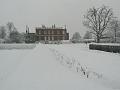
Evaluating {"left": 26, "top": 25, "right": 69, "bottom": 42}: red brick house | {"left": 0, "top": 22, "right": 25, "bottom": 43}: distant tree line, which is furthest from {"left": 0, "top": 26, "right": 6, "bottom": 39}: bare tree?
{"left": 26, "top": 25, "right": 69, "bottom": 42}: red brick house

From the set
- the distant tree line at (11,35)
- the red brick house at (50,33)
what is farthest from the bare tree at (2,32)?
the red brick house at (50,33)

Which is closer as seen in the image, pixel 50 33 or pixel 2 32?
pixel 50 33

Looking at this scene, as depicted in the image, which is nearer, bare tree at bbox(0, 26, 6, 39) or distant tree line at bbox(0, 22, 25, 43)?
distant tree line at bbox(0, 22, 25, 43)

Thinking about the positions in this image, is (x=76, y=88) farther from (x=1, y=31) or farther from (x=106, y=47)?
(x=1, y=31)

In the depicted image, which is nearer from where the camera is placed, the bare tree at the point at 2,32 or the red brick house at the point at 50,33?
the red brick house at the point at 50,33

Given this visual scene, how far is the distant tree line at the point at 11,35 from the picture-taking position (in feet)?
247

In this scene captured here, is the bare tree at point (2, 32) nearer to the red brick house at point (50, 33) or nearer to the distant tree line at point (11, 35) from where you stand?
the distant tree line at point (11, 35)

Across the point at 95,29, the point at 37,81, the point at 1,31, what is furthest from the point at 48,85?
the point at 1,31

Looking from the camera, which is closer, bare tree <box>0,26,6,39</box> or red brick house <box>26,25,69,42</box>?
red brick house <box>26,25,69,42</box>

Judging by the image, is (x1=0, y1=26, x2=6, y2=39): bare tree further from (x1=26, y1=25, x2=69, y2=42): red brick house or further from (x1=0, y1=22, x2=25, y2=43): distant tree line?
(x1=26, y1=25, x2=69, y2=42): red brick house

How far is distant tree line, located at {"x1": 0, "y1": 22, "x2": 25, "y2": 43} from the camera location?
247ft

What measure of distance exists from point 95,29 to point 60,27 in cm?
4278

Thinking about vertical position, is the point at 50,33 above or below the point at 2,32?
below

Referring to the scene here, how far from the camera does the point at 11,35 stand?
79625mm
